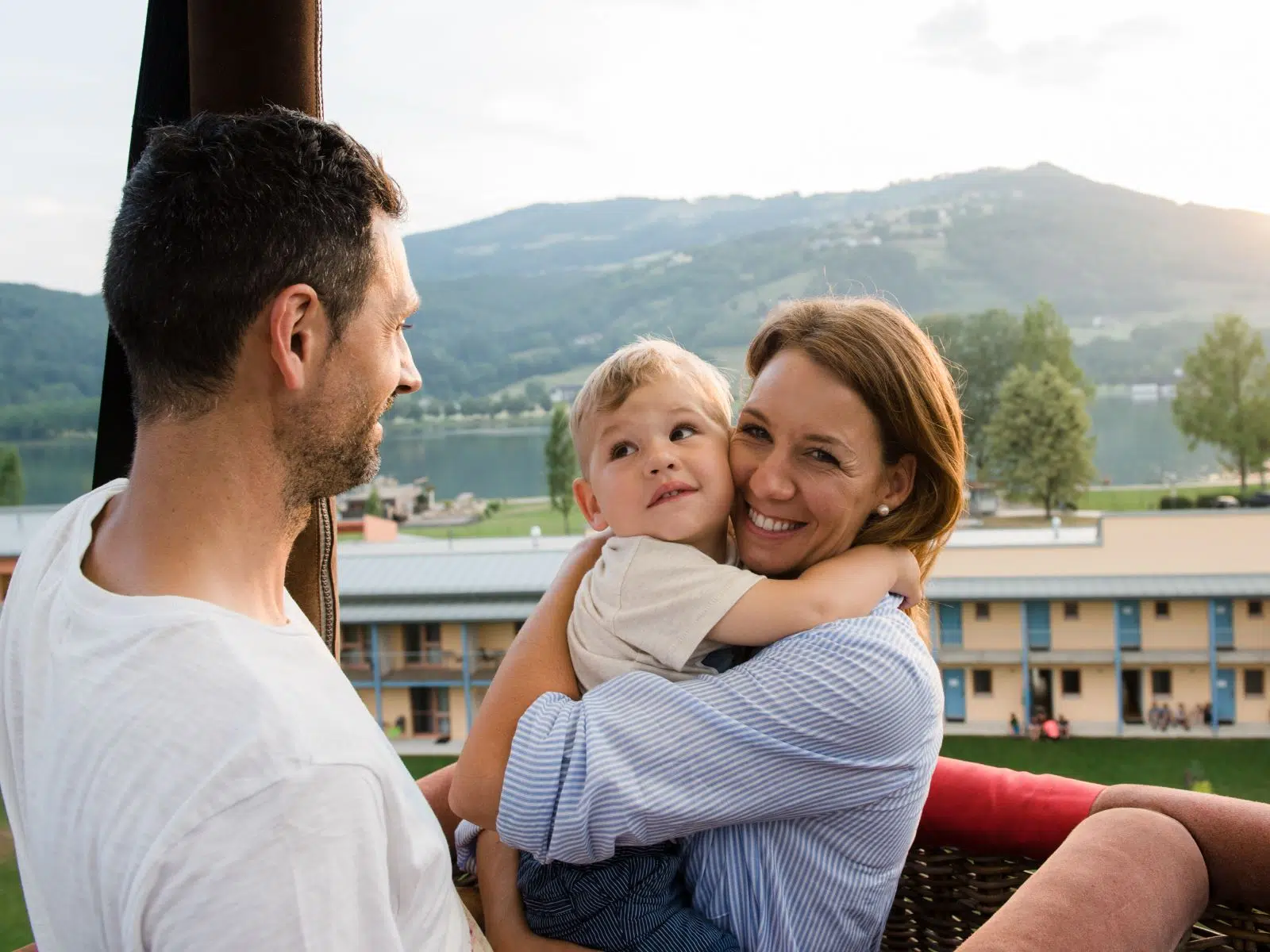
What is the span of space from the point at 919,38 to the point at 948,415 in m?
10.4

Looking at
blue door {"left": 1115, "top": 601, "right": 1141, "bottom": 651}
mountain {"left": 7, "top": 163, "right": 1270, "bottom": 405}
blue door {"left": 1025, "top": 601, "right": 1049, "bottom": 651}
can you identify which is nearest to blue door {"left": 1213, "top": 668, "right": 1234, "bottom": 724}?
blue door {"left": 1115, "top": 601, "right": 1141, "bottom": 651}

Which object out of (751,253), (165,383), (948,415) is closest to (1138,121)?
(751,253)

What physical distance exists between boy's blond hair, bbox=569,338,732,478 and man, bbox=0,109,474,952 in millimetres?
304

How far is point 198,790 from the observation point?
2.59 feet

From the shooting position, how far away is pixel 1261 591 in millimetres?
6465

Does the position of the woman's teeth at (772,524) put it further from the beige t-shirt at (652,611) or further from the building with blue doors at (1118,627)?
the building with blue doors at (1118,627)

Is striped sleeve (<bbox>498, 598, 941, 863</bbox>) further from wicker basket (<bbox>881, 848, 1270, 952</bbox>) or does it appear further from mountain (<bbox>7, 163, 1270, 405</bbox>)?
mountain (<bbox>7, 163, 1270, 405</bbox>)

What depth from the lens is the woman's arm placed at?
1.15 m

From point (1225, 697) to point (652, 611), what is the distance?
6882 mm

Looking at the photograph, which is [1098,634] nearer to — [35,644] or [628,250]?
[628,250]

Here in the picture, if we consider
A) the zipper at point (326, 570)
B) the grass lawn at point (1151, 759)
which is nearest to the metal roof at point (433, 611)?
the grass lawn at point (1151, 759)

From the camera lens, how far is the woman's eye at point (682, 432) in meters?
1.37

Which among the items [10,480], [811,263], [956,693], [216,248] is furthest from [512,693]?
[811,263]

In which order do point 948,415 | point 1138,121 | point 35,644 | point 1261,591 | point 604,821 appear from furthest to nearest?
point 1138,121
point 1261,591
point 948,415
point 604,821
point 35,644
